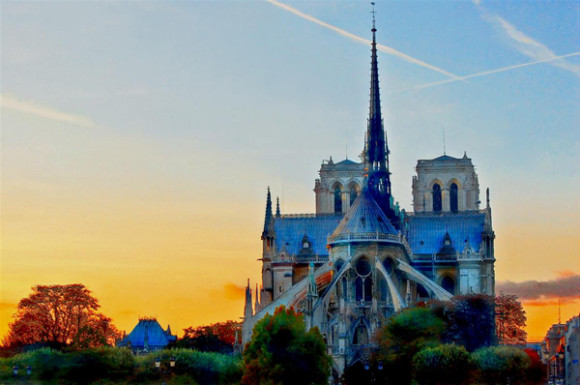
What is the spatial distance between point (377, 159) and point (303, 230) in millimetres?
11162

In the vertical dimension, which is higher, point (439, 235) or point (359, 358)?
point (439, 235)

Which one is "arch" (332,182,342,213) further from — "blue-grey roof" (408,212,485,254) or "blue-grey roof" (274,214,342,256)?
"blue-grey roof" (408,212,485,254)

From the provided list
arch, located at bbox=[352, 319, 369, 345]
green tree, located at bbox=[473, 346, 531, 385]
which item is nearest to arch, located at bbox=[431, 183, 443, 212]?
arch, located at bbox=[352, 319, 369, 345]

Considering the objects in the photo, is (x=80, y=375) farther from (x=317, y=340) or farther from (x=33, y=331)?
(x=33, y=331)

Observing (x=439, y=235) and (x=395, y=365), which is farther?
(x=439, y=235)

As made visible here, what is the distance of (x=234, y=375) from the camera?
318ft

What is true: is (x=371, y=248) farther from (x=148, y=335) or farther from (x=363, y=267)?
(x=148, y=335)

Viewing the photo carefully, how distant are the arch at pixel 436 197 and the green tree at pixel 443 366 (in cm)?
5595

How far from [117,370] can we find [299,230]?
49821 mm

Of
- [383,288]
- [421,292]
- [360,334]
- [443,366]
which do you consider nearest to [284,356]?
[443,366]

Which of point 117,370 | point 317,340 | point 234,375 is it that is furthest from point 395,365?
point 117,370

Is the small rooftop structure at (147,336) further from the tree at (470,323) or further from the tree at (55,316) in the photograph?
the tree at (470,323)

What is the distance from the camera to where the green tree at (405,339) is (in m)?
95.9

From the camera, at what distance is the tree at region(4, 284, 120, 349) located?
387 ft
